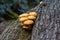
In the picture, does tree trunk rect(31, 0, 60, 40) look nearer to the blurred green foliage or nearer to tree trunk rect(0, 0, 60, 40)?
tree trunk rect(0, 0, 60, 40)

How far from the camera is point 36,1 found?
7.14 meters

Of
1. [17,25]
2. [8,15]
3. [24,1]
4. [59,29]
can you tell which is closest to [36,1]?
[24,1]

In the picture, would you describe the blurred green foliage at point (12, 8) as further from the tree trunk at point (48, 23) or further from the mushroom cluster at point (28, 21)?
the tree trunk at point (48, 23)

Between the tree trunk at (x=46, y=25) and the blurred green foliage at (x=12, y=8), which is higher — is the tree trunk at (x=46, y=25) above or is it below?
below

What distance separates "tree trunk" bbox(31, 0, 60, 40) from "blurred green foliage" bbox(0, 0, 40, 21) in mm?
3672

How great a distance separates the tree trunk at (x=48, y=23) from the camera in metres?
2.37

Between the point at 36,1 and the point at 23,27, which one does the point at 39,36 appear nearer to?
the point at 23,27

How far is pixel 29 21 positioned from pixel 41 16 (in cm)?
19

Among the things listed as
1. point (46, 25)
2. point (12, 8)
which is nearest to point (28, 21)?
point (46, 25)

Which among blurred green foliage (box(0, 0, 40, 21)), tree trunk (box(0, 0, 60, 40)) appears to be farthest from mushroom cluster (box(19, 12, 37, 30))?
blurred green foliage (box(0, 0, 40, 21))

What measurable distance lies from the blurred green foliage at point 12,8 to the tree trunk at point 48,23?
367cm

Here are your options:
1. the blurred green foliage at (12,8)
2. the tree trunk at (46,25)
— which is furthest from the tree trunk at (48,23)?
the blurred green foliage at (12,8)

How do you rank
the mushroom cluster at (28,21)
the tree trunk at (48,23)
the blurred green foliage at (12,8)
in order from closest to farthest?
the tree trunk at (48,23) → the mushroom cluster at (28,21) → the blurred green foliage at (12,8)

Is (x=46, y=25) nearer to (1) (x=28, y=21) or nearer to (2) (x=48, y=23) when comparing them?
(2) (x=48, y=23)
